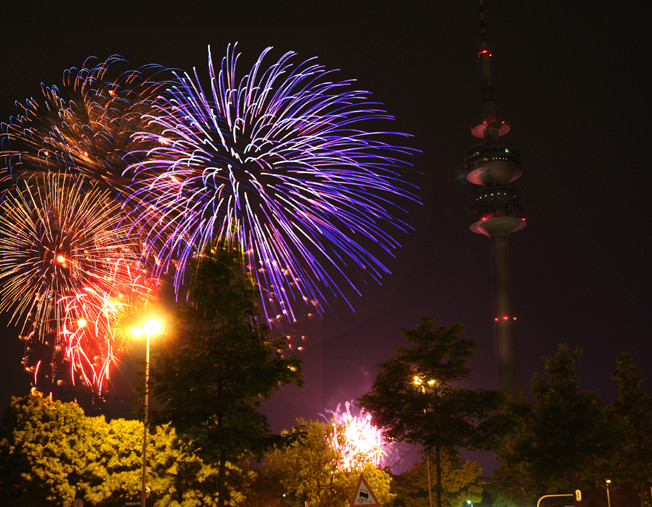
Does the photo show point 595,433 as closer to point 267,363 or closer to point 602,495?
point 267,363

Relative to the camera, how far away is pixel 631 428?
119 ft

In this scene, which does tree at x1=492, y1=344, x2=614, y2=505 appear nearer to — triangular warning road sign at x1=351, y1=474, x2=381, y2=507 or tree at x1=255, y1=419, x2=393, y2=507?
tree at x1=255, y1=419, x2=393, y2=507

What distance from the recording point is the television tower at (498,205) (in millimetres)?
141250

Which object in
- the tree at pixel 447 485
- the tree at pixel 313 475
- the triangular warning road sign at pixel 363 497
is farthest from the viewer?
the tree at pixel 447 485

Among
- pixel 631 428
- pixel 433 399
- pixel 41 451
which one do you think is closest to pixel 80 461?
pixel 41 451

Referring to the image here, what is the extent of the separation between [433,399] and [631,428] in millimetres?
14089

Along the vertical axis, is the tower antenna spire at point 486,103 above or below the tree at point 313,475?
above

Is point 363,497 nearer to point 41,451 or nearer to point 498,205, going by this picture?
point 41,451

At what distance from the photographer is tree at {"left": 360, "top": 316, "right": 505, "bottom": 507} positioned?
2866cm

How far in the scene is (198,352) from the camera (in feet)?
67.4

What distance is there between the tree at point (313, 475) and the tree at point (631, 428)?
1837 centimetres

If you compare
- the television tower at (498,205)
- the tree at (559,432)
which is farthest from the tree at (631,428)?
the television tower at (498,205)

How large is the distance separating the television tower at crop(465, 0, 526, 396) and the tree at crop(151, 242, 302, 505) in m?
126

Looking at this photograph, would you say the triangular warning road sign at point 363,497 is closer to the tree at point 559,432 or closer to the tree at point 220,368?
the tree at point 220,368
